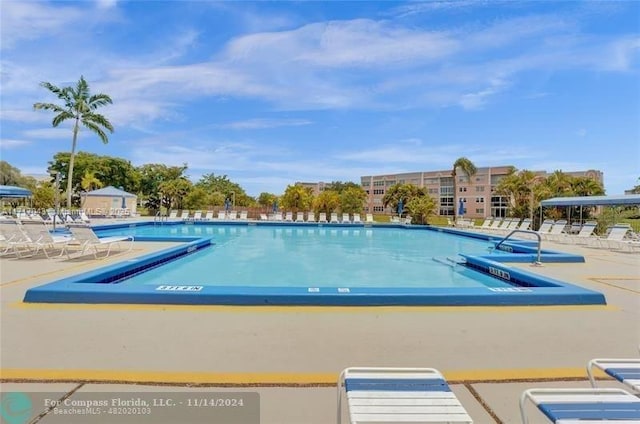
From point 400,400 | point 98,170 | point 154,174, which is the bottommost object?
point 400,400

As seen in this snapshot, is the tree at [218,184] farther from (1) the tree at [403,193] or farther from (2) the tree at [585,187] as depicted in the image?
(2) the tree at [585,187]

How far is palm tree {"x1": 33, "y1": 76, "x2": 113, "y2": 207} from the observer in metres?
22.0

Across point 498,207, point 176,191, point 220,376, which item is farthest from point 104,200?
point 498,207

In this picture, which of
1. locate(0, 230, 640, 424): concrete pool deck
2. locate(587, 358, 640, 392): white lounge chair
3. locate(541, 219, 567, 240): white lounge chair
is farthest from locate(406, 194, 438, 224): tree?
locate(587, 358, 640, 392): white lounge chair

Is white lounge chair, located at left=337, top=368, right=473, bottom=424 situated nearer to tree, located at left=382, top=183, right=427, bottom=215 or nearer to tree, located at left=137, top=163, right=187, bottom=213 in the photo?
tree, located at left=382, top=183, right=427, bottom=215

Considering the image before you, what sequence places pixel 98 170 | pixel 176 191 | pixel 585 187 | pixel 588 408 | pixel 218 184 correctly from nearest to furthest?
pixel 588 408 → pixel 585 187 → pixel 176 191 → pixel 98 170 → pixel 218 184

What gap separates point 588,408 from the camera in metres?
1.58

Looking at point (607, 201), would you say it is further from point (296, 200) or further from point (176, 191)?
point (176, 191)

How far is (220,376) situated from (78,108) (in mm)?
25539

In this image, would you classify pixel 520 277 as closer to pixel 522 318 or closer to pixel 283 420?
pixel 522 318

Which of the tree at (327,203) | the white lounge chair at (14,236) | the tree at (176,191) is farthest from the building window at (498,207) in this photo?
the white lounge chair at (14,236)

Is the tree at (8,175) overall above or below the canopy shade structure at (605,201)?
above

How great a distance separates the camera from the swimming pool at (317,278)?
4.59 meters

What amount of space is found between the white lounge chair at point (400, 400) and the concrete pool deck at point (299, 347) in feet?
1.48
